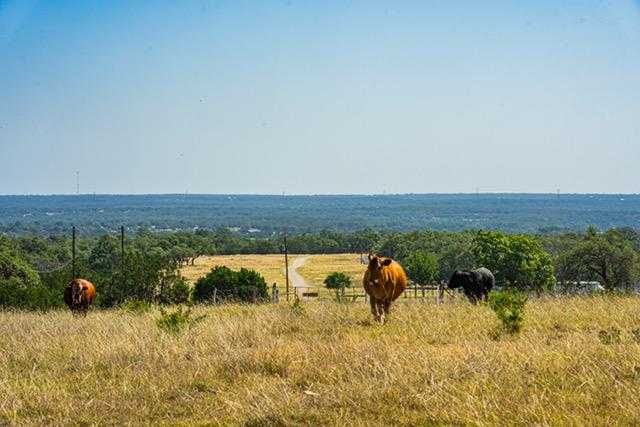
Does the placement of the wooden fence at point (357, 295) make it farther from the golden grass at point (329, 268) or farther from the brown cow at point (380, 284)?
the golden grass at point (329, 268)

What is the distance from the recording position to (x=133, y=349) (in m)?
10.8

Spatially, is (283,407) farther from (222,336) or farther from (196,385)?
(222,336)

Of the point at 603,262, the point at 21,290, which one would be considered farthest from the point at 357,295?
the point at 603,262

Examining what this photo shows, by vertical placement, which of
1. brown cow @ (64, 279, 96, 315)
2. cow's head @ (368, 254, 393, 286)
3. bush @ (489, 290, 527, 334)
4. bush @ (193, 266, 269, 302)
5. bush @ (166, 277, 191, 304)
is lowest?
bush @ (193, 266, 269, 302)

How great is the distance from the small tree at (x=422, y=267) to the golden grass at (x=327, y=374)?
67.0m

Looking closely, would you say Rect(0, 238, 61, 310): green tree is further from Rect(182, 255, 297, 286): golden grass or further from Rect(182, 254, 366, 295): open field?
Rect(182, 254, 366, 295): open field

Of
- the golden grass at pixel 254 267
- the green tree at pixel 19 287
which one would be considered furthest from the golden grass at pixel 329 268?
the green tree at pixel 19 287

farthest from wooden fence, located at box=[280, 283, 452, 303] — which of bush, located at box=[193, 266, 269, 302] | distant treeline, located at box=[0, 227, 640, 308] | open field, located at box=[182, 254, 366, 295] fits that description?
open field, located at box=[182, 254, 366, 295]

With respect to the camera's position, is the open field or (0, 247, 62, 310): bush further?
the open field

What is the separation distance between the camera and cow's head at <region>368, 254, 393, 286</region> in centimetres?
1478

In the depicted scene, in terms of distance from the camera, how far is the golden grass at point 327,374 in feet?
24.4

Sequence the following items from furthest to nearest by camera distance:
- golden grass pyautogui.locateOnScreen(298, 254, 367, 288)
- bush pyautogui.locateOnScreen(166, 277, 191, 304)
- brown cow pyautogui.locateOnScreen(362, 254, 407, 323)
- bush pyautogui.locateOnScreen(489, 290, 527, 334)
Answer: golden grass pyautogui.locateOnScreen(298, 254, 367, 288) → bush pyautogui.locateOnScreen(166, 277, 191, 304) → brown cow pyautogui.locateOnScreen(362, 254, 407, 323) → bush pyautogui.locateOnScreen(489, 290, 527, 334)

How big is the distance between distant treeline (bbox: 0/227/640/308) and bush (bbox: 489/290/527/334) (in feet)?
29.0

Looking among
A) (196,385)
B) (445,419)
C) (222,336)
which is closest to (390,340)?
(222,336)
